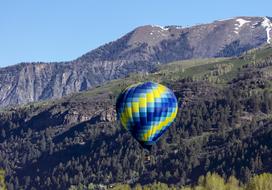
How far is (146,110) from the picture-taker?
465ft

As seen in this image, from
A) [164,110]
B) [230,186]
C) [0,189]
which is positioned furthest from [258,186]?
[0,189]

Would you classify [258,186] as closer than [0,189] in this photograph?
No

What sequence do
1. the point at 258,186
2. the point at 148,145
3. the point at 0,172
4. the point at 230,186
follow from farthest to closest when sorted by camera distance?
the point at 230,186
the point at 258,186
the point at 148,145
the point at 0,172

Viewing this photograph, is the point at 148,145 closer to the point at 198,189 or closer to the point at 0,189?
the point at 0,189

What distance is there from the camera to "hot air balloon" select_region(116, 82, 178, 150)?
141250 millimetres

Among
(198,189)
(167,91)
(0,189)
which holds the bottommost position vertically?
(198,189)

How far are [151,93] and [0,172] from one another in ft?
129

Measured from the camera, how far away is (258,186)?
165m

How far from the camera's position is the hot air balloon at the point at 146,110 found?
141250 millimetres

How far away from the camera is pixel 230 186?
18612 centimetres

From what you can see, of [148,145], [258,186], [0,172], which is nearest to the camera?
[0,172]

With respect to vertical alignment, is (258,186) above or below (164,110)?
below

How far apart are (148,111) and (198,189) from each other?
53.7 m

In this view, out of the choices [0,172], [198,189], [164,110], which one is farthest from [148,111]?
[198,189]
